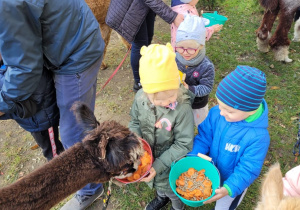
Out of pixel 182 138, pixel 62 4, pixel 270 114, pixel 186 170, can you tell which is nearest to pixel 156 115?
pixel 182 138

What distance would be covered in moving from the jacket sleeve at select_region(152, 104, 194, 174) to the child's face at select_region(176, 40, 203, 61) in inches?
24.8

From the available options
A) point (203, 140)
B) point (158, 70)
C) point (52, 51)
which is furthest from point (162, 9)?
point (203, 140)

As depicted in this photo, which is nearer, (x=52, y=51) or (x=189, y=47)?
(x=52, y=51)

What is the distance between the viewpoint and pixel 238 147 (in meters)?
1.83

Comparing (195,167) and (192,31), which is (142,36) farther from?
(195,167)

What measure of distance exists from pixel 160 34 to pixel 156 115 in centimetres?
417

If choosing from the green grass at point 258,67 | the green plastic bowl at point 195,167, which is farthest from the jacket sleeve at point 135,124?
the green grass at point 258,67

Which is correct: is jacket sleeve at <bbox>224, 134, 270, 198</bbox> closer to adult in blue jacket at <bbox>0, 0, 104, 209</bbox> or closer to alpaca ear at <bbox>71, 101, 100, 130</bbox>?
alpaca ear at <bbox>71, 101, 100, 130</bbox>

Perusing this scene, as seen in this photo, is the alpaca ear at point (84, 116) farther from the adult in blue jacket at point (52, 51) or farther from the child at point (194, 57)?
the child at point (194, 57)

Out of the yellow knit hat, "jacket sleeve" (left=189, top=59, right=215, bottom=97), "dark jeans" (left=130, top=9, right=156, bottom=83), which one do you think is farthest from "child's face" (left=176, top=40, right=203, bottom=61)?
"dark jeans" (left=130, top=9, right=156, bottom=83)

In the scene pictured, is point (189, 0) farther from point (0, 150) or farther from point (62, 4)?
point (0, 150)

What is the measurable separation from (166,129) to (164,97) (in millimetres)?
299

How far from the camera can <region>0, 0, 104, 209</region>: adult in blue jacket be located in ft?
5.06

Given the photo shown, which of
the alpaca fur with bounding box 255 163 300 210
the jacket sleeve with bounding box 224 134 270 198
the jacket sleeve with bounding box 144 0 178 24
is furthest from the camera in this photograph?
the jacket sleeve with bounding box 144 0 178 24
